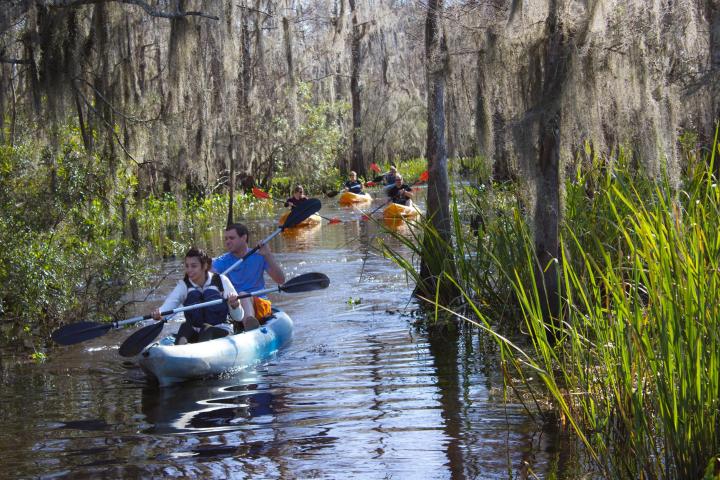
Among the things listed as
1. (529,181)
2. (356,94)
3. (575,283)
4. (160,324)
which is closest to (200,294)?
(160,324)

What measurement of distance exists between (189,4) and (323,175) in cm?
2214

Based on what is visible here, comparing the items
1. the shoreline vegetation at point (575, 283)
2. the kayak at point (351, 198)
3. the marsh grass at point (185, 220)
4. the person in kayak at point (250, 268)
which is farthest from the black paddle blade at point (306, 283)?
the kayak at point (351, 198)

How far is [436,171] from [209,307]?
3.46m

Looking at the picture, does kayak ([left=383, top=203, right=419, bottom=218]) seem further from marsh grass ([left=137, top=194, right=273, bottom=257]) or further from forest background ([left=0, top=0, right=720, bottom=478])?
forest background ([left=0, top=0, right=720, bottom=478])

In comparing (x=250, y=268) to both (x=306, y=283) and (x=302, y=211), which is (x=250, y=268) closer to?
(x=306, y=283)

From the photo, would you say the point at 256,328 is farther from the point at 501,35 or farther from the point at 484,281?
the point at 501,35

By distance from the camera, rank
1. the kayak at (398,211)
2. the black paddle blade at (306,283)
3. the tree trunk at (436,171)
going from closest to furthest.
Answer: the black paddle blade at (306,283) → the tree trunk at (436,171) → the kayak at (398,211)

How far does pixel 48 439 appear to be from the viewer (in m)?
6.21

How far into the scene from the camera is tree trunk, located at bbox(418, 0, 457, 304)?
9.55 meters

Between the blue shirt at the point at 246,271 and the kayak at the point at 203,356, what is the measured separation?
811mm

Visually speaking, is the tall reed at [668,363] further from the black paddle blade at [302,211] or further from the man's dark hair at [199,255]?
the black paddle blade at [302,211]

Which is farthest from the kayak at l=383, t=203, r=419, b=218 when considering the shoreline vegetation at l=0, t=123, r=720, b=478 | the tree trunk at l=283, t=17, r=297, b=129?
the shoreline vegetation at l=0, t=123, r=720, b=478

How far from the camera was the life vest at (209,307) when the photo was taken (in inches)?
342

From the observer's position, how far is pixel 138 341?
8.17 metres
